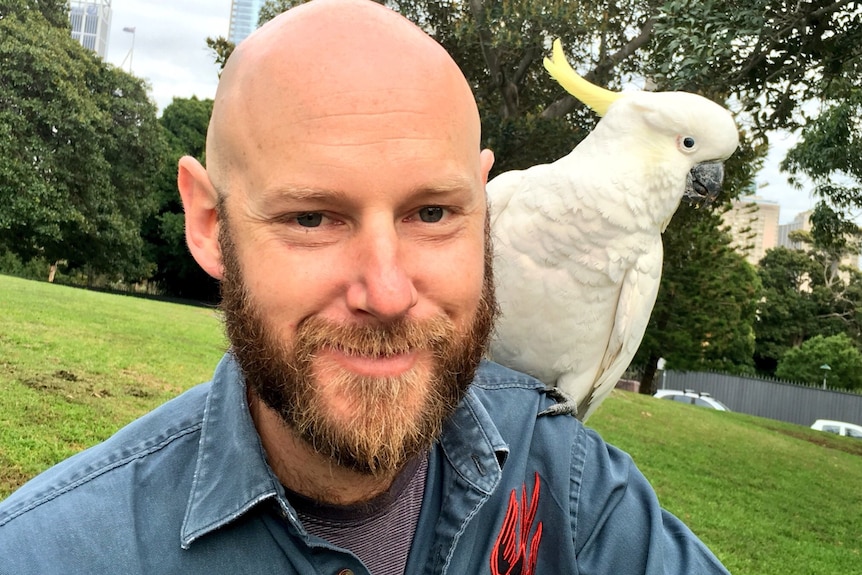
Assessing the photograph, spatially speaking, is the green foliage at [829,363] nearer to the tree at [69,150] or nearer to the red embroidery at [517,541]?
the tree at [69,150]

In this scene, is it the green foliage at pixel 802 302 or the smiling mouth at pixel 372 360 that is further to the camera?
the green foliage at pixel 802 302

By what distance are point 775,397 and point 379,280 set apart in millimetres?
19146

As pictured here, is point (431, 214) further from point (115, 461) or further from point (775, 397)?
point (775, 397)

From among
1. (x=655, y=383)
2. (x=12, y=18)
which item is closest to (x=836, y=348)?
(x=655, y=383)

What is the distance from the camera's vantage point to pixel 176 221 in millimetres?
18594

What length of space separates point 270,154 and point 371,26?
0.24 metres

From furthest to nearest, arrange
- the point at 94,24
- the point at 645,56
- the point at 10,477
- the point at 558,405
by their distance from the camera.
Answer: the point at 94,24 → the point at 645,56 → the point at 10,477 → the point at 558,405

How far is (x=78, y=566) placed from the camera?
84 cm

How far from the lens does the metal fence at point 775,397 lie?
16.6m

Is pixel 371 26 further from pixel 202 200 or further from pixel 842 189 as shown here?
pixel 842 189

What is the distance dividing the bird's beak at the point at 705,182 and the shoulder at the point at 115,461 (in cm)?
147

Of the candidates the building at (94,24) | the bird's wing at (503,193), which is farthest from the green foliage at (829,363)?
the building at (94,24)

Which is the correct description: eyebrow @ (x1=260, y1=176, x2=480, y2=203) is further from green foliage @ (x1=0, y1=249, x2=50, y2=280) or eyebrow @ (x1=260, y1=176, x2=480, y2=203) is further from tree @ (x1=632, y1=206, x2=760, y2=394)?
green foliage @ (x1=0, y1=249, x2=50, y2=280)

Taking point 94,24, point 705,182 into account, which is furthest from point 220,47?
point 94,24
